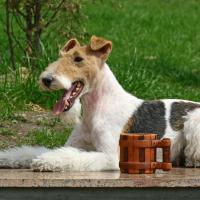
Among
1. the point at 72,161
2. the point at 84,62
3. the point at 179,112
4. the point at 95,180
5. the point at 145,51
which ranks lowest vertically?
the point at 95,180

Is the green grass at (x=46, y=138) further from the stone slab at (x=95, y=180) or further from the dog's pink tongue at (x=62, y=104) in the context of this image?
the stone slab at (x=95, y=180)

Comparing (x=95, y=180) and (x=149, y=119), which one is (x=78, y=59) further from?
(x=95, y=180)

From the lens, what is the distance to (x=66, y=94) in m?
7.85

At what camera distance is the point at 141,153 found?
7.55 m

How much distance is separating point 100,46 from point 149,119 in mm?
756

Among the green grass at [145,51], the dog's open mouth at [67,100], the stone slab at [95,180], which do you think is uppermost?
the green grass at [145,51]

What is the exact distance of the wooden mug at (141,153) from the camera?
752 cm

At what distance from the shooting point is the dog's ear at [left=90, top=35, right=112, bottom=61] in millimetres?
8094

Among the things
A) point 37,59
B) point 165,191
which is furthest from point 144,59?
point 165,191

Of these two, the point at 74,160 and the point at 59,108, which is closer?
the point at 74,160

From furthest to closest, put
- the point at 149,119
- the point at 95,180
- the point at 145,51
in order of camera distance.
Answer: the point at 145,51 < the point at 149,119 < the point at 95,180

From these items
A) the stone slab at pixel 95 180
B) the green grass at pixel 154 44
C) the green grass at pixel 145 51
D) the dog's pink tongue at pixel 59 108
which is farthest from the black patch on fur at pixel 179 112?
the green grass at pixel 154 44

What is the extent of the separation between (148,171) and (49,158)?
0.79m

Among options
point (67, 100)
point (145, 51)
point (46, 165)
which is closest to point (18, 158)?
point (46, 165)
